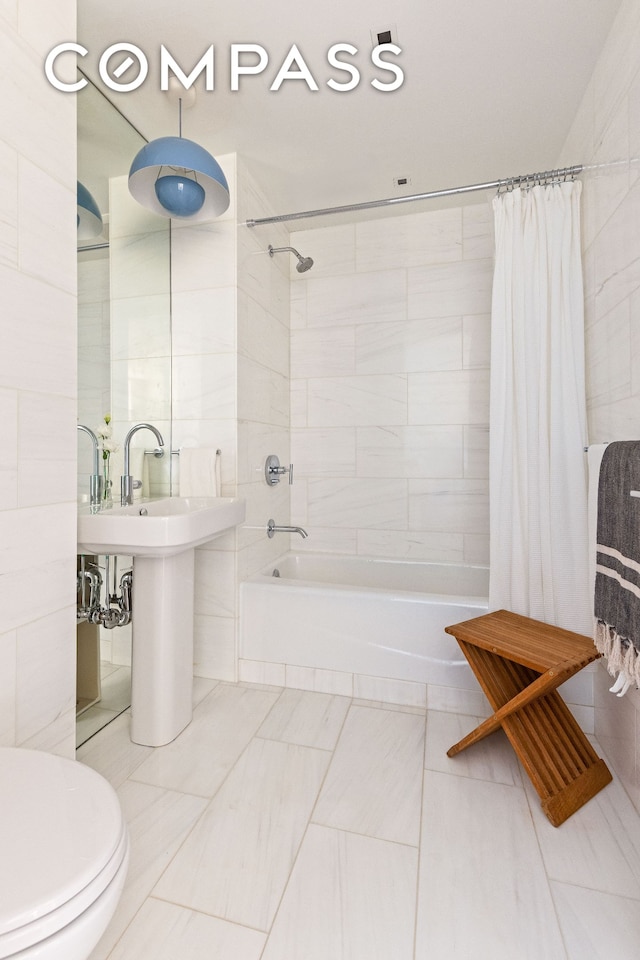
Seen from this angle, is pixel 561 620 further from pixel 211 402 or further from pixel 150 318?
pixel 150 318

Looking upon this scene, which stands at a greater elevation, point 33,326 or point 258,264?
point 258,264

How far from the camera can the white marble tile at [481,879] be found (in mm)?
1018

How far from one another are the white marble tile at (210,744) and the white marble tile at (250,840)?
64 mm

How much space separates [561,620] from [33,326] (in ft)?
6.40

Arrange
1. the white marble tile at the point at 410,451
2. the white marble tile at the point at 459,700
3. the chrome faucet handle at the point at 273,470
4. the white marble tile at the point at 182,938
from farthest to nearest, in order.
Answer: the white marble tile at the point at 410,451 → the chrome faucet handle at the point at 273,470 → the white marble tile at the point at 459,700 → the white marble tile at the point at 182,938

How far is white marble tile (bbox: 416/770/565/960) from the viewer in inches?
40.1

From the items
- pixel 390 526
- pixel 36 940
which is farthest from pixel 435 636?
pixel 36 940

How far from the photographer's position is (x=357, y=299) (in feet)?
9.15

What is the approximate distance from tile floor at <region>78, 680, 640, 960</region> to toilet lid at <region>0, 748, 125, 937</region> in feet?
1.50

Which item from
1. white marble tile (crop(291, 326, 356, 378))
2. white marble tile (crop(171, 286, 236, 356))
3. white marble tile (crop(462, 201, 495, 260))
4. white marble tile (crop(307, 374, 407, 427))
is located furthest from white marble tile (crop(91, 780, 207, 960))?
white marble tile (crop(462, 201, 495, 260))

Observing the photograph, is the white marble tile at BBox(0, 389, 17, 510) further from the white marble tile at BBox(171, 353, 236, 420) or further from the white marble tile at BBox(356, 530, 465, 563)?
the white marble tile at BBox(356, 530, 465, 563)

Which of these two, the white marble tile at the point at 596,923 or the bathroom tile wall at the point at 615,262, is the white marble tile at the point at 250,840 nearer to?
the white marble tile at the point at 596,923

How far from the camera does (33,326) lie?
1.24m

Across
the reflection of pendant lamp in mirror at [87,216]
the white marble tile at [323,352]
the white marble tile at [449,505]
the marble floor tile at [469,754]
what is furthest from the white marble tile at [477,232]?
the marble floor tile at [469,754]
